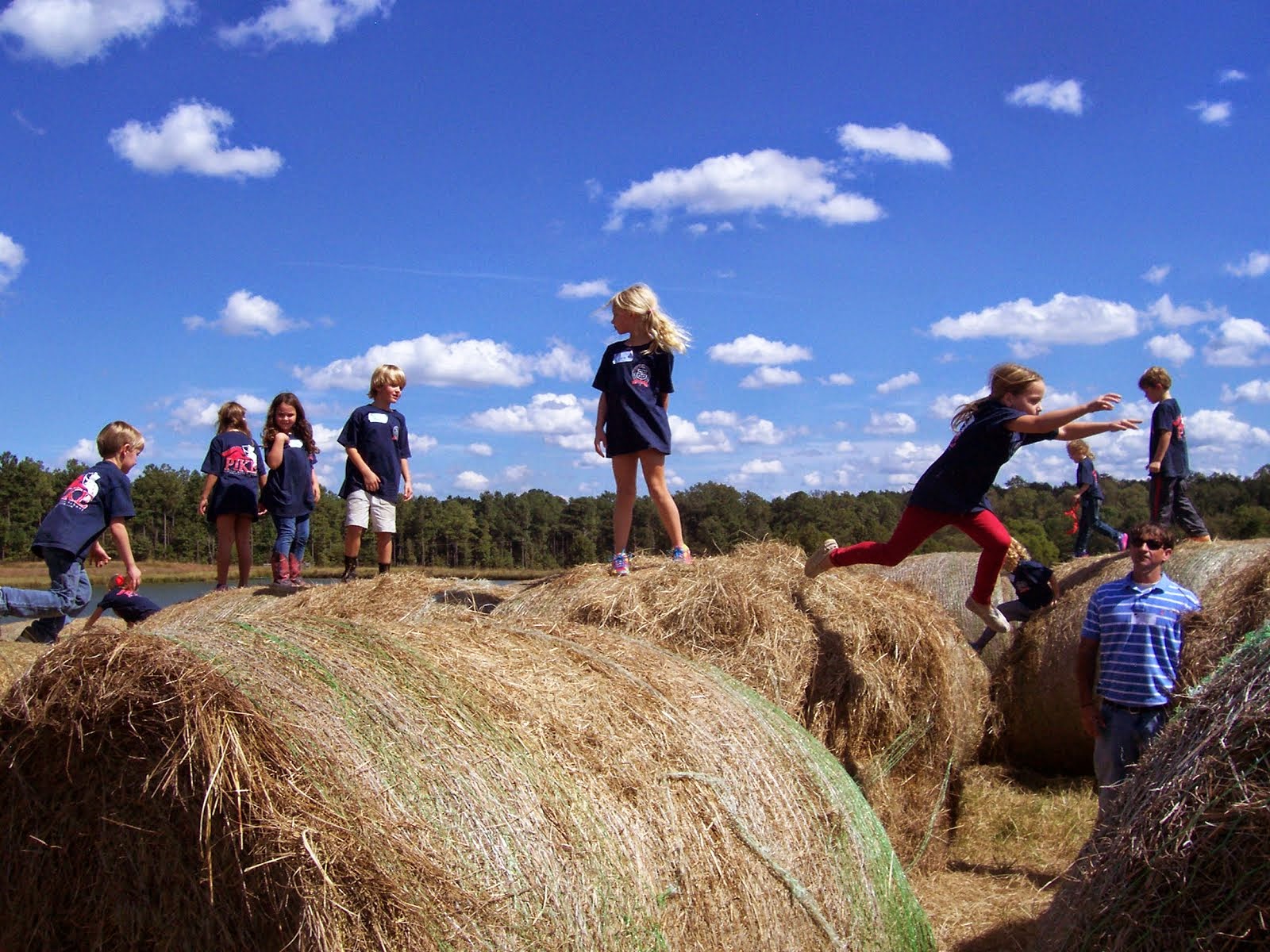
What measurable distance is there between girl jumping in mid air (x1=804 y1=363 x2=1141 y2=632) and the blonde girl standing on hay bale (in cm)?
→ 130

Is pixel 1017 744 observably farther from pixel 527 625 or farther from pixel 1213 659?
pixel 527 625

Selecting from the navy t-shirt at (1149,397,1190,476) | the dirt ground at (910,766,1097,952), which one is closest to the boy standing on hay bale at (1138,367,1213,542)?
the navy t-shirt at (1149,397,1190,476)

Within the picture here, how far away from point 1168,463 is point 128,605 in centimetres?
942

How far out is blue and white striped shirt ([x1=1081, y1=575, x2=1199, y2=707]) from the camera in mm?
5473

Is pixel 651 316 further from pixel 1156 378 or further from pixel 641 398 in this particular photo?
pixel 1156 378

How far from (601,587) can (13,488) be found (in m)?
48.4

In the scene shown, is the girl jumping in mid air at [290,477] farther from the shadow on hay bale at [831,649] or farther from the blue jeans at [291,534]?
the shadow on hay bale at [831,649]

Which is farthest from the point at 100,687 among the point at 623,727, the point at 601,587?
the point at 601,587

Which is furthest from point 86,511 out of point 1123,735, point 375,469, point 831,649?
point 1123,735

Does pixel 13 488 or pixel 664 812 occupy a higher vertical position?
pixel 13 488

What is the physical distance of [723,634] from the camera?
5.76 meters

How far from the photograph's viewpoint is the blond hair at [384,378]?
30.2 ft

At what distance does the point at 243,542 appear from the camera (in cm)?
973

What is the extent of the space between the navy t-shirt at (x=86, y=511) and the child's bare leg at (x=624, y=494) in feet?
12.8
